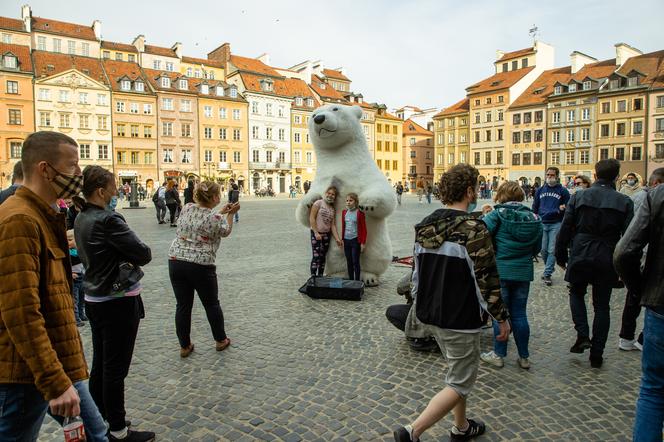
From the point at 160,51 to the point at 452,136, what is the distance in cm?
3770

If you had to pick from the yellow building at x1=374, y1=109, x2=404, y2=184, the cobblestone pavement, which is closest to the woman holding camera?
the cobblestone pavement

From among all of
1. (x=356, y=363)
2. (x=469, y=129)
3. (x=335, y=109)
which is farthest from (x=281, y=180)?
(x=356, y=363)

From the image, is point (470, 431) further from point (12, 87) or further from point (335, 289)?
point (12, 87)

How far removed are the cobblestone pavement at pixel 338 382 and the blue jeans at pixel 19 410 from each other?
4.34ft

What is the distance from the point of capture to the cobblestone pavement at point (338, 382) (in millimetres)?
3160

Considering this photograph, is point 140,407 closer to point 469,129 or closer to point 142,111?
point 142,111

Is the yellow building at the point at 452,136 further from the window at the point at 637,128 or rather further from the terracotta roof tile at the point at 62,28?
the terracotta roof tile at the point at 62,28

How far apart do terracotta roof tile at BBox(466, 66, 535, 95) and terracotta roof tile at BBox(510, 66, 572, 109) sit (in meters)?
1.78

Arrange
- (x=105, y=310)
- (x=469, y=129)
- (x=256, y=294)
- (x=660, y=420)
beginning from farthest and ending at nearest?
1. (x=469, y=129)
2. (x=256, y=294)
3. (x=105, y=310)
4. (x=660, y=420)


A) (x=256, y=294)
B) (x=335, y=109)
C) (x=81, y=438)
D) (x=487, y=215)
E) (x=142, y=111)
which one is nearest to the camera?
(x=81, y=438)

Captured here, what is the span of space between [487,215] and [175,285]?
2876mm

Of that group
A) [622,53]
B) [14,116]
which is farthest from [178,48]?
[622,53]

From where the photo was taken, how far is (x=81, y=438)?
6.22ft

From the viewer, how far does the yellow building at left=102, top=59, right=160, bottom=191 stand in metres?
45.0
